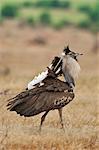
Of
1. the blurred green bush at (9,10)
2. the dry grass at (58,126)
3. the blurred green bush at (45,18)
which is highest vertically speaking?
the blurred green bush at (9,10)

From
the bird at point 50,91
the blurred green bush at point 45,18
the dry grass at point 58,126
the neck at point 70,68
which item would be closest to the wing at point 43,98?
the bird at point 50,91

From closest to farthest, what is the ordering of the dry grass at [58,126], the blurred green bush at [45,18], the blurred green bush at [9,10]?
the dry grass at [58,126], the blurred green bush at [45,18], the blurred green bush at [9,10]

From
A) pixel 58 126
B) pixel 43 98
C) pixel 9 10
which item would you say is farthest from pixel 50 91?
pixel 9 10

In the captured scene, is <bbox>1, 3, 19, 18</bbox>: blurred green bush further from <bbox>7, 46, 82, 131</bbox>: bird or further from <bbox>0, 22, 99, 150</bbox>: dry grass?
<bbox>7, 46, 82, 131</bbox>: bird

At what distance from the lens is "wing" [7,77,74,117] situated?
439 inches

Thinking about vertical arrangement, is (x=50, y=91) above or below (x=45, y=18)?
below

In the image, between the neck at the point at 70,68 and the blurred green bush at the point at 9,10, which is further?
the blurred green bush at the point at 9,10

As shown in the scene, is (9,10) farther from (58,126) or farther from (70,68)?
(70,68)

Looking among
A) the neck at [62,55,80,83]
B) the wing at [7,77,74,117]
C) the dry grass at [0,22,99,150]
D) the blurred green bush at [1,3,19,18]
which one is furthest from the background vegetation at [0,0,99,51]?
the wing at [7,77,74,117]

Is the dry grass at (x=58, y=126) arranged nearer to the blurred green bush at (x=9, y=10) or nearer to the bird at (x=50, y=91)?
the bird at (x=50, y=91)

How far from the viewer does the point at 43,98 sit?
1133 cm

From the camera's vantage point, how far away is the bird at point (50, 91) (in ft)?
36.7

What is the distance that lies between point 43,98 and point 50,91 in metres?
0.21

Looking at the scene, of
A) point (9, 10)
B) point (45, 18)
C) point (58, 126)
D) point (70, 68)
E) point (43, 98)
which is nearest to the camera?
point (43, 98)
